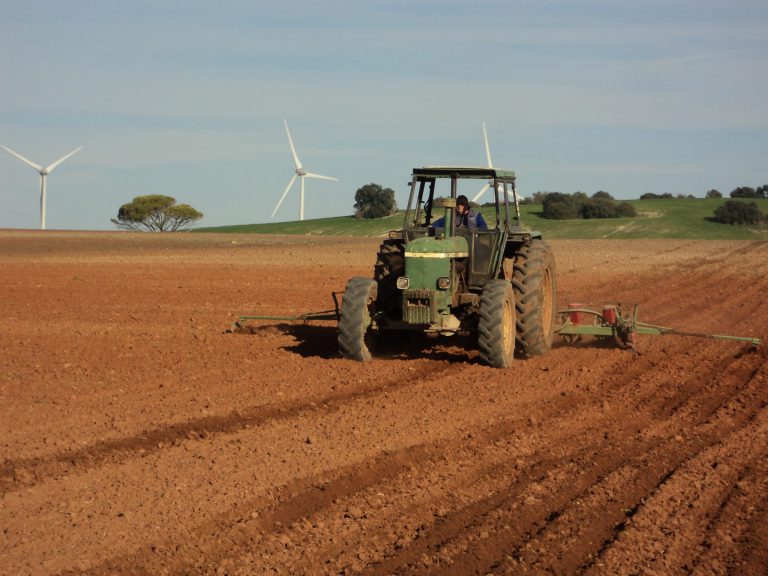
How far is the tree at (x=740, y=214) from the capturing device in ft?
198

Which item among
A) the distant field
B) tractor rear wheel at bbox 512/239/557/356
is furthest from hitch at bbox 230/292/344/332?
the distant field

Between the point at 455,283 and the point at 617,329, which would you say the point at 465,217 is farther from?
the point at 617,329

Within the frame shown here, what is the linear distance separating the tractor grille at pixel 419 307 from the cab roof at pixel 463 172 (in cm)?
163

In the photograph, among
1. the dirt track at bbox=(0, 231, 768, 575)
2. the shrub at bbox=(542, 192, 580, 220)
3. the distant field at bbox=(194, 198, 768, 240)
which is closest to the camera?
the dirt track at bbox=(0, 231, 768, 575)

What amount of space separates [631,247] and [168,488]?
3840 centimetres

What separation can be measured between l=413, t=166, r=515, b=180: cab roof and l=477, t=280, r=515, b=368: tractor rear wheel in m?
1.42

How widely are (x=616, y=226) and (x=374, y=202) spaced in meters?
18.1

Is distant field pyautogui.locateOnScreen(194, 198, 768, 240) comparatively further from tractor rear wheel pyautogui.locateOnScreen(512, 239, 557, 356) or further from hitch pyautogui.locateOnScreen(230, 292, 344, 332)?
tractor rear wheel pyautogui.locateOnScreen(512, 239, 557, 356)

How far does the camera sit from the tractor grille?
435 inches

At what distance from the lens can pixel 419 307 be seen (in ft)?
36.4

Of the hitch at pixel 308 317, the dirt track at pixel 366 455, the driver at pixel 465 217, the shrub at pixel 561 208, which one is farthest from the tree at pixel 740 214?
the driver at pixel 465 217

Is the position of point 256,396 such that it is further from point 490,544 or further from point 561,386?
point 490,544

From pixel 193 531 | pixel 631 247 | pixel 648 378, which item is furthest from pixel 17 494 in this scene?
pixel 631 247

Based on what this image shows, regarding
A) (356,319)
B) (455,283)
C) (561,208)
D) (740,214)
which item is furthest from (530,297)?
(561,208)
